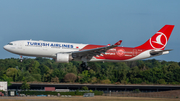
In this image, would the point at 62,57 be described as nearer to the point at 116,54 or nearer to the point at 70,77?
the point at 116,54

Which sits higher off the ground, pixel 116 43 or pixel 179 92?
pixel 116 43

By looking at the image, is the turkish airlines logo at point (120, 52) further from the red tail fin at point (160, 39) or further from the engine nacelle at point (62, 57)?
the engine nacelle at point (62, 57)

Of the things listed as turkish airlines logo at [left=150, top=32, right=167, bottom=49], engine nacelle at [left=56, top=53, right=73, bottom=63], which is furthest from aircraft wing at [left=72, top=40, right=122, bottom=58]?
turkish airlines logo at [left=150, top=32, right=167, bottom=49]

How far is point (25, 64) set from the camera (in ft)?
535

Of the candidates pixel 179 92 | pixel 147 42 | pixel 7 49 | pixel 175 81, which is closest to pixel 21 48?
pixel 7 49

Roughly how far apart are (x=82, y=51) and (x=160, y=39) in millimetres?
15922

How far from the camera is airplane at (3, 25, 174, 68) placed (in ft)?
173

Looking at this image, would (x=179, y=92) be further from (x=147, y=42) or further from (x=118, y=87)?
(x=147, y=42)

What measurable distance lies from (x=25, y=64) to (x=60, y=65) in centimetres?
1749

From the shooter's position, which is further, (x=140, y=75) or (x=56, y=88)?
(x=140, y=75)

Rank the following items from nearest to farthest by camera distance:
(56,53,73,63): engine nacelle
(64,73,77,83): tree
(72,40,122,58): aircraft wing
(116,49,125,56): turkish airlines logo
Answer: (72,40,122,58): aircraft wing → (56,53,73,63): engine nacelle → (116,49,125,56): turkish airlines logo → (64,73,77,83): tree

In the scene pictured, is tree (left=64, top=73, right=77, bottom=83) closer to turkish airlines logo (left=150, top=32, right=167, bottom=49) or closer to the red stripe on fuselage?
turkish airlines logo (left=150, top=32, right=167, bottom=49)

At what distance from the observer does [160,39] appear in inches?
2360

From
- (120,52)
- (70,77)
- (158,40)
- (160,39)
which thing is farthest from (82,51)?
(70,77)
